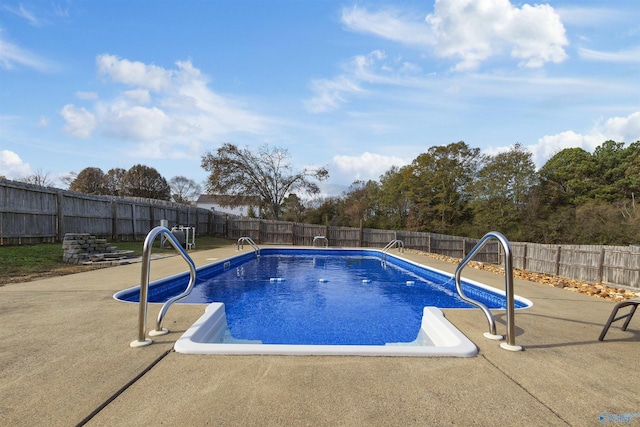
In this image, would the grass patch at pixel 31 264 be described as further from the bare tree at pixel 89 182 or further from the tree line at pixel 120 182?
the bare tree at pixel 89 182

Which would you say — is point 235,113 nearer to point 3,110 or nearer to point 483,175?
point 3,110

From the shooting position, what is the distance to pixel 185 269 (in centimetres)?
733

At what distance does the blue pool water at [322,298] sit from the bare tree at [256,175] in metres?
14.0

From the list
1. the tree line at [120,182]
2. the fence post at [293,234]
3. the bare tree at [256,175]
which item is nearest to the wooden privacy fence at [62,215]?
the fence post at [293,234]

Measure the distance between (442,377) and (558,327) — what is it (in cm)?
205

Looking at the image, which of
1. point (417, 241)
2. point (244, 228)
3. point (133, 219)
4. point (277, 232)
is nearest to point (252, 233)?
point (244, 228)

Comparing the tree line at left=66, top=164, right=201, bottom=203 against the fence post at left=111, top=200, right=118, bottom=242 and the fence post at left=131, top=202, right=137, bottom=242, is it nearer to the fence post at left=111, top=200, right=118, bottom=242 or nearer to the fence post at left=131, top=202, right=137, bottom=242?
the fence post at left=131, top=202, right=137, bottom=242

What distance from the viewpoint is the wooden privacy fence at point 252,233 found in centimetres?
865

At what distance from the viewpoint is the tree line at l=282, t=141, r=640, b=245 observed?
20094 millimetres

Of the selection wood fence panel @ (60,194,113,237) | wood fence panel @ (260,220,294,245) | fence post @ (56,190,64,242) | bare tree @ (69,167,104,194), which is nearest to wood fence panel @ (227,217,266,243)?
wood fence panel @ (260,220,294,245)

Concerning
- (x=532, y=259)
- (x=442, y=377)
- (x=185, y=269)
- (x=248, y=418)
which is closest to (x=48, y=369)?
(x=248, y=418)

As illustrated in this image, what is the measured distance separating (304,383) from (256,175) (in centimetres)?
2350

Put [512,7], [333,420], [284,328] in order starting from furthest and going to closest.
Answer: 1. [512,7]
2. [284,328]
3. [333,420]

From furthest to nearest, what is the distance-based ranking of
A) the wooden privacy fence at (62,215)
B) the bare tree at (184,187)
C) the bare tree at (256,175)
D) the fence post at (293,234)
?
1. the bare tree at (184,187)
2. the bare tree at (256,175)
3. the fence post at (293,234)
4. the wooden privacy fence at (62,215)
